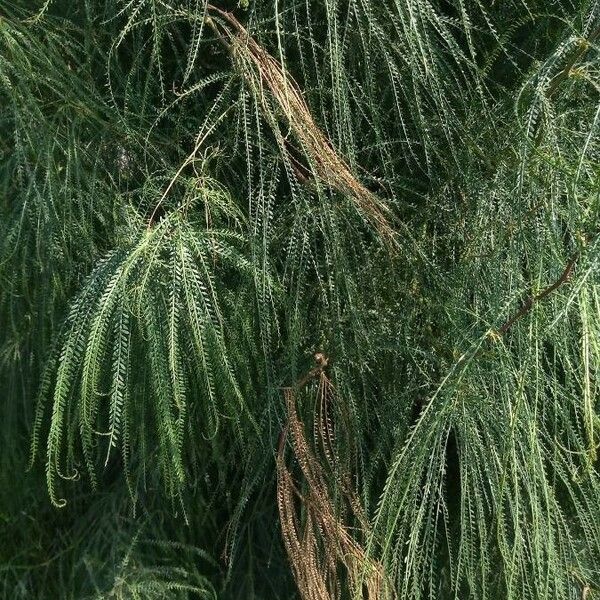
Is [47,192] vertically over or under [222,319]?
over

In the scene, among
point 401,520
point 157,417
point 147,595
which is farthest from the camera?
point 147,595

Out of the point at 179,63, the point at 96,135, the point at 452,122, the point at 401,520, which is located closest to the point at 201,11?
the point at 179,63

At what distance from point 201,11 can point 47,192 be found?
0.26m

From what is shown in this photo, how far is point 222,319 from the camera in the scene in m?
0.98

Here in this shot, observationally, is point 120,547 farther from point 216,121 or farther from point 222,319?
point 216,121

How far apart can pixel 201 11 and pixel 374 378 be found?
0.45 m

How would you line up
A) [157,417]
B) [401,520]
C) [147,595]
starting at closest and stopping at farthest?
[157,417] → [401,520] → [147,595]

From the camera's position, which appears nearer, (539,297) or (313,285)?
(539,297)

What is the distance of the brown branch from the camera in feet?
2.86

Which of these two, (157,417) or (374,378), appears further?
(374,378)

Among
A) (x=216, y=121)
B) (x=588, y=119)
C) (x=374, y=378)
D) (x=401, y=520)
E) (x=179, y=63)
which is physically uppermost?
(x=179, y=63)

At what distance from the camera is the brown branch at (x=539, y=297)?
2.86 feet

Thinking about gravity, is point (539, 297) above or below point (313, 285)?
below

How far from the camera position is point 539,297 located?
883mm
